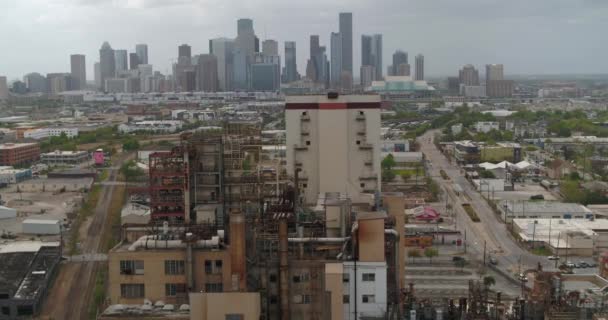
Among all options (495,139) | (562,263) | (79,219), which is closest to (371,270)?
(562,263)

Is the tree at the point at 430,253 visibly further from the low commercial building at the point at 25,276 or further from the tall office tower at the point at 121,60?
the tall office tower at the point at 121,60

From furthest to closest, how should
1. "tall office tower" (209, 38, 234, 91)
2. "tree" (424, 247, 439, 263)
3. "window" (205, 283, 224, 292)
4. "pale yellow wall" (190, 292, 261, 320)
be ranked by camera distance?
"tall office tower" (209, 38, 234, 91)
"tree" (424, 247, 439, 263)
"window" (205, 283, 224, 292)
"pale yellow wall" (190, 292, 261, 320)

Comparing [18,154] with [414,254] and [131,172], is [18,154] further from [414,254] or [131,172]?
[414,254]

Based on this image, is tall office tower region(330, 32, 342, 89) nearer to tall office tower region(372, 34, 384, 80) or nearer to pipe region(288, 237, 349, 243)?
tall office tower region(372, 34, 384, 80)

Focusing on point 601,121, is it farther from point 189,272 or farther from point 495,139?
point 189,272

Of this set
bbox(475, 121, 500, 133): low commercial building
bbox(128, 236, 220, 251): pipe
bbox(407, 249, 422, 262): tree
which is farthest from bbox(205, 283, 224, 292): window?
bbox(475, 121, 500, 133): low commercial building

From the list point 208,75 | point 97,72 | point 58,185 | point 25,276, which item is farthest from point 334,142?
point 97,72

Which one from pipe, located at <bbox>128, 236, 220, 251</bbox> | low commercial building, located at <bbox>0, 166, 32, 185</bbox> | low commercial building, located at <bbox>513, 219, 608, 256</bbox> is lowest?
low commercial building, located at <bbox>513, 219, 608, 256</bbox>
